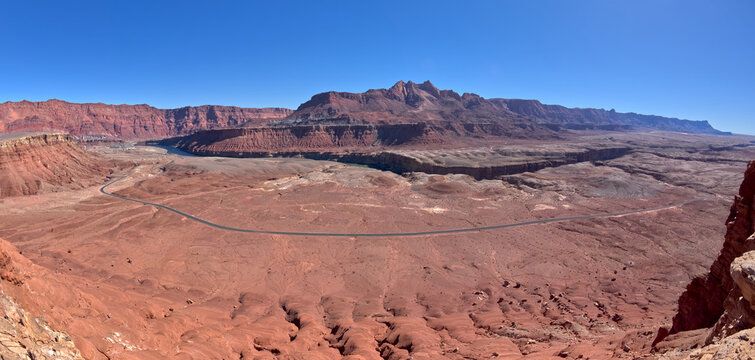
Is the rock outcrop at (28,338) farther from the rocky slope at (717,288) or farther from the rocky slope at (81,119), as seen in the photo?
the rocky slope at (81,119)

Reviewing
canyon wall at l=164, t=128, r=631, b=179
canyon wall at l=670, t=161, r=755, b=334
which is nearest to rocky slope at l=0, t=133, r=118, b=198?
canyon wall at l=164, t=128, r=631, b=179

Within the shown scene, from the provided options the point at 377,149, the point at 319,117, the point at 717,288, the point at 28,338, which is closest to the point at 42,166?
the point at 28,338

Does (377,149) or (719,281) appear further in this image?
(377,149)

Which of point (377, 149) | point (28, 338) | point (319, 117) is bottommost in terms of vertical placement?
point (28, 338)

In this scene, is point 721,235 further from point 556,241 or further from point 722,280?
point 722,280

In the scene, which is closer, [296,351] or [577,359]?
[577,359]

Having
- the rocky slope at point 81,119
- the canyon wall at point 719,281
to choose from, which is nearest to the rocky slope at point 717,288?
the canyon wall at point 719,281

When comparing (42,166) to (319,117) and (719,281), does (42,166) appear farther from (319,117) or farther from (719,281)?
(319,117)

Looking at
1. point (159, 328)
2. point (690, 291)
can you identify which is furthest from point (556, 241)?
point (159, 328)
